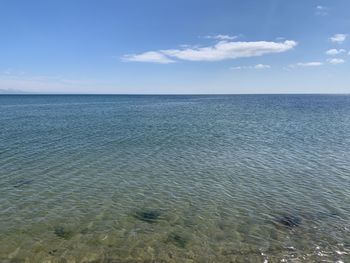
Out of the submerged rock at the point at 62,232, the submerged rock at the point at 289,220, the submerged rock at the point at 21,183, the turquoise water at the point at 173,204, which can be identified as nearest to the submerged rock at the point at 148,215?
the turquoise water at the point at 173,204

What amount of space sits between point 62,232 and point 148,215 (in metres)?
4.15

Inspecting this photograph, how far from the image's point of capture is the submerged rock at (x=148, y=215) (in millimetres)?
14472

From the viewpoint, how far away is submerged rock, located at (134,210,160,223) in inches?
570

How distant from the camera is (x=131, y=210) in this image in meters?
15.5

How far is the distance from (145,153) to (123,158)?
2.66m

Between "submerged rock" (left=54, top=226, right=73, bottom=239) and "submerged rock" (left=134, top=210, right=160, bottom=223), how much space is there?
3305mm

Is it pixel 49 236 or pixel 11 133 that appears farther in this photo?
pixel 11 133

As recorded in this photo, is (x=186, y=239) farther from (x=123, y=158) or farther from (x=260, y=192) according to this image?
(x=123, y=158)

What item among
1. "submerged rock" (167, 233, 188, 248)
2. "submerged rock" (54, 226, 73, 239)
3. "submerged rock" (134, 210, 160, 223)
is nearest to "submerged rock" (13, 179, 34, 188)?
"submerged rock" (54, 226, 73, 239)

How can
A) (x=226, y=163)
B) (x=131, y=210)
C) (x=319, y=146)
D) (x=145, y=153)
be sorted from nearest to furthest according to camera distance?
(x=131, y=210), (x=226, y=163), (x=145, y=153), (x=319, y=146)

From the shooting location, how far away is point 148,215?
14.9 m

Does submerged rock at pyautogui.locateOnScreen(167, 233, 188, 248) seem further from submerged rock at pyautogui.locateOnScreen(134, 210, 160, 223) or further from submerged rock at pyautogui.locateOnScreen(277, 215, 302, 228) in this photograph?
submerged rock at pyautogui.locateOnScreen(277, 215, 302, 228)

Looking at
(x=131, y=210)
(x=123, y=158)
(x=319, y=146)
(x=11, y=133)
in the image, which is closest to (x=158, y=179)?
(x=131, y=210)

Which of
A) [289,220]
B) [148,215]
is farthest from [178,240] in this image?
[289,220]
